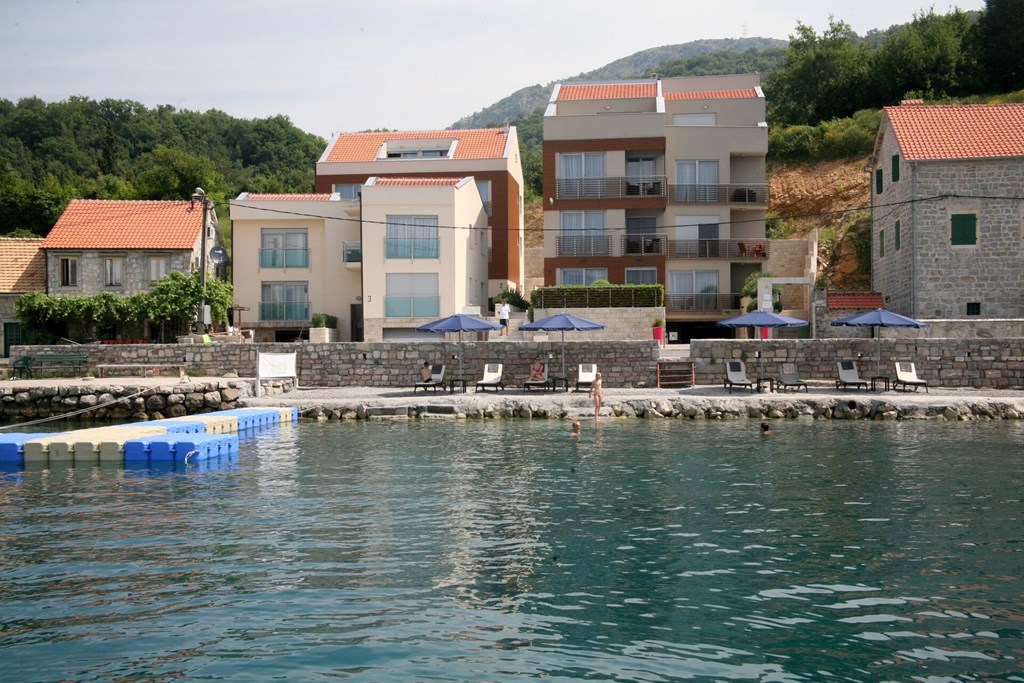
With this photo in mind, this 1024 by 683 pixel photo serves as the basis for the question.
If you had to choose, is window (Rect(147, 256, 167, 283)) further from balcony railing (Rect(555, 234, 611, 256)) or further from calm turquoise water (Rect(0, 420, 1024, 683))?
calm turquoise water (Rect(0, 420, 1024, 683))

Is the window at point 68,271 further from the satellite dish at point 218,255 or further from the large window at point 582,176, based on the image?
the large window at point 582,176

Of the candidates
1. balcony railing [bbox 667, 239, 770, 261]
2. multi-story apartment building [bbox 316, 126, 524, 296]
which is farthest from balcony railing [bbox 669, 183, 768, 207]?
multi-story apartment building [bbox 316, 126, 524, 296]

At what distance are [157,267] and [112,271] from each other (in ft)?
6.69

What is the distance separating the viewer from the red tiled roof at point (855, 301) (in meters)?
36.4

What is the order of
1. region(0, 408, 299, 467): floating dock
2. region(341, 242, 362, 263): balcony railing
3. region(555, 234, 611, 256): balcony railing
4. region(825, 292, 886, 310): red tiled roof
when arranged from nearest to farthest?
region(0, 408, 299, 467): floating dock → region(825, 292, 886, 310): red tiled roof → region(341, 242, 362, 263): balcony railing → region(555, 234, 611, 256): balcony railing

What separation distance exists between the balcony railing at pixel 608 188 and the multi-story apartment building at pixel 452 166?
4.30 metres

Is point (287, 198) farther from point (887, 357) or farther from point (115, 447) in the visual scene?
point (887, 357)

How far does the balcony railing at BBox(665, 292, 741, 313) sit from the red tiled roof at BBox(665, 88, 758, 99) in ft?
37.5

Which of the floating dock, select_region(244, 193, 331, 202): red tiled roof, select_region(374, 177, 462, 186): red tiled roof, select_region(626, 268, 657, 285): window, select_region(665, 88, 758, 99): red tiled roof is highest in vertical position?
select_region(665, 88, 758, 99): red tiled roof

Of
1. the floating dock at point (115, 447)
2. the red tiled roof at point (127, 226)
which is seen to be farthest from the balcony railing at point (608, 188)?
the floating dock at point (115, 447)

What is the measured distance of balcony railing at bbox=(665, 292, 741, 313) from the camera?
42.9 m

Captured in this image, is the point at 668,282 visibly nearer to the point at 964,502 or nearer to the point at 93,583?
the point at 964,502

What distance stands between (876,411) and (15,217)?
164 ft

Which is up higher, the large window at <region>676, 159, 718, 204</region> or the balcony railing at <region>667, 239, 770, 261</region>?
the large window at <region>676, 159, 718, 204</region>
